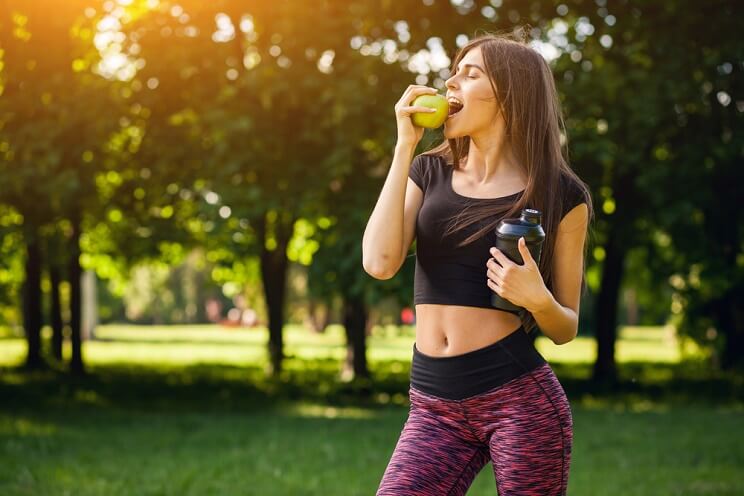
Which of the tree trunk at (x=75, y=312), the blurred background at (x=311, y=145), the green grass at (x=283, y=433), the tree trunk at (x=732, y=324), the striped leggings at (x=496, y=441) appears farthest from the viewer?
the tree trunk at (x=732, y=324)

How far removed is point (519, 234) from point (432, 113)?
464 mm

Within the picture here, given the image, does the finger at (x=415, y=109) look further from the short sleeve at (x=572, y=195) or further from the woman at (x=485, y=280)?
the short sleeve at (x=572, y=195)

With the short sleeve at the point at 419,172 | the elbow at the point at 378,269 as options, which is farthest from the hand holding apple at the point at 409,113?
the elbow at the point at 378,269

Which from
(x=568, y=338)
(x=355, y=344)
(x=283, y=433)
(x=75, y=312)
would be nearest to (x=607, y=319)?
(x=355, y=344)

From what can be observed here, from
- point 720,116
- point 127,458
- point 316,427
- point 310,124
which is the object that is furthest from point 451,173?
point 720,116

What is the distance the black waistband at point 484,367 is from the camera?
2.81 metres

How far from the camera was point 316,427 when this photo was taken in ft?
37.1

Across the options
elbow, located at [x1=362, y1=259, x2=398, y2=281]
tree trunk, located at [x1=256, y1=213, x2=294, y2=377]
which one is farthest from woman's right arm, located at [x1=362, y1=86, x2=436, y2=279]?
tree trunk, located at [x1=256, y1=213, x2=294, y2=377]

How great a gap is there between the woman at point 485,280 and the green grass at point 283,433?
4400 mm

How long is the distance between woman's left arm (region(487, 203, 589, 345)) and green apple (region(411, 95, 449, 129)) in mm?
425

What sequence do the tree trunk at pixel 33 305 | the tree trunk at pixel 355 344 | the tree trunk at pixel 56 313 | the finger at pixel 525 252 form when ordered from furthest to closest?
the tree trunk at pixel 56 313, the tree trunk at pixel 33 305, the tree trunk at pixel 355 344, the finger at pixel 525 252

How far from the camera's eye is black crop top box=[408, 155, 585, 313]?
2.84 meters

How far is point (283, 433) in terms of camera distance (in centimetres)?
1064

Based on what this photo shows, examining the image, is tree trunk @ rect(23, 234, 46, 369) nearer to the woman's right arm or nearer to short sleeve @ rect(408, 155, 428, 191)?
short sleeve @ rect(408, 155, 428, 191)
